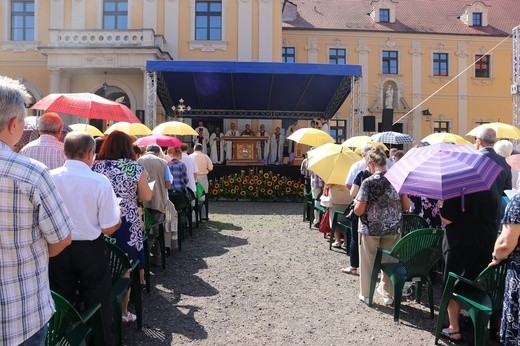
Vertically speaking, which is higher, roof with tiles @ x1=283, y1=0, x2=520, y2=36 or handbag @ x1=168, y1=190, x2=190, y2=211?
roof with tiles @ x1=283, y1=0, x2=520, y2=36

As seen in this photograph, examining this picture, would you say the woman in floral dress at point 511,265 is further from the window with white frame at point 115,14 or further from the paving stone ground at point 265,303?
the window with white frame at point 115,14

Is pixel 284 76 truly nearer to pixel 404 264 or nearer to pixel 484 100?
pixel 404 264

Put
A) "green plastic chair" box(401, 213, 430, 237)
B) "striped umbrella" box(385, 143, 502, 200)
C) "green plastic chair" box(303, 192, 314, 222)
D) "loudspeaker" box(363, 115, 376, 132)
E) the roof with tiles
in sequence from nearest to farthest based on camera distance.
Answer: "striped umbrella" box(385, 143, 502, 200) → "green plastic chair" box(401, 213, 430, 237) → "green plastic chair" box(303, 192, 314, 222) → "loudspeaker" box(363, 115, 376, 132) → the roof with tiles

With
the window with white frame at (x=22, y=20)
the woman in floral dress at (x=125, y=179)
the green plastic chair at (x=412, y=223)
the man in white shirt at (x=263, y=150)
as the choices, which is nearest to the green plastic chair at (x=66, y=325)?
the woman in floral dress at (x=125, y=179)

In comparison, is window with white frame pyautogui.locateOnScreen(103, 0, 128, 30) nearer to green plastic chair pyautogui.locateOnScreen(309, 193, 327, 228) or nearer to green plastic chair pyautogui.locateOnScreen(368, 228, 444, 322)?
green plastic chair pyautogui.locateOnScreen(309, 193, 327, 228)

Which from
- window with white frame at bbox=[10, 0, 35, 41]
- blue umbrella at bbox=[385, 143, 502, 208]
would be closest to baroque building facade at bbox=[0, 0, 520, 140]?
window with white frame at bbox=[10, 0, 35, 41]

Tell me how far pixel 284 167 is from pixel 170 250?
29.9 ft

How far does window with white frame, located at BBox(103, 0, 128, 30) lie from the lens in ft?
79.6

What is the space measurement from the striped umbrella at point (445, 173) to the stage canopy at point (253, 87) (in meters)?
11.3

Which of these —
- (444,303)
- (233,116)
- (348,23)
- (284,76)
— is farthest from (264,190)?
(348,23)

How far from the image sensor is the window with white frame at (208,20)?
24453 millimetres

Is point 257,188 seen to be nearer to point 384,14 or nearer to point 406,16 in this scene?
point 384,14

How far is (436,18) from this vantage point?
33.9 meters

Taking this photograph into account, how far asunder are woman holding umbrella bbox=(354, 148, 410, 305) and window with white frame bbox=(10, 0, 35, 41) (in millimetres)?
23668
